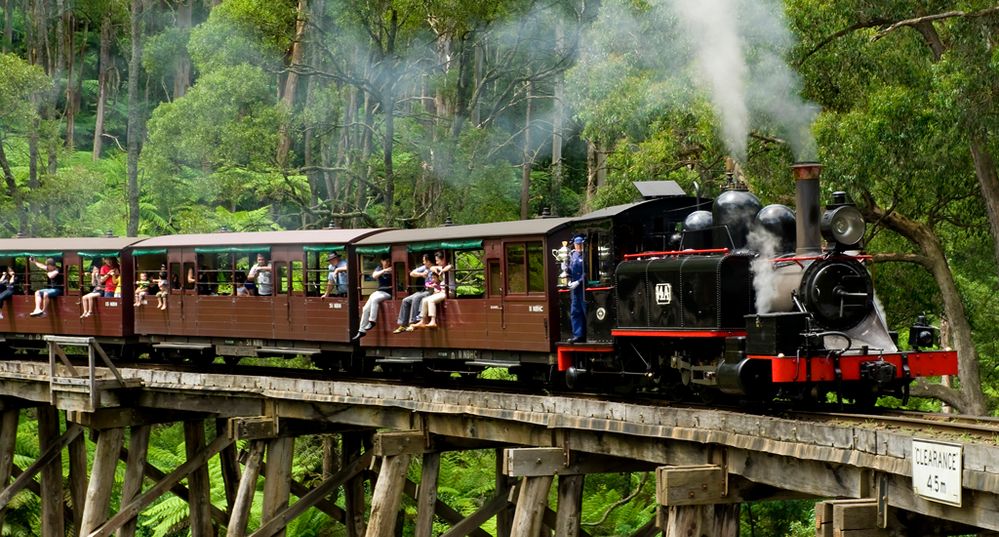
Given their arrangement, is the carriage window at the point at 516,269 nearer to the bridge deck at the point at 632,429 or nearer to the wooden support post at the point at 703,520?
the bridge deck at the point at 632,429

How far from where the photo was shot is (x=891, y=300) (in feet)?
73.7

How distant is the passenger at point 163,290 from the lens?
21.6m

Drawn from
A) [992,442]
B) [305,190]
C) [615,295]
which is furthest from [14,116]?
[992,442]

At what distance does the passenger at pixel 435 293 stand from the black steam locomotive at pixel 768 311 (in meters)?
3.48

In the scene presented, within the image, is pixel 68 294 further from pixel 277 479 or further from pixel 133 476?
pixel 277 479

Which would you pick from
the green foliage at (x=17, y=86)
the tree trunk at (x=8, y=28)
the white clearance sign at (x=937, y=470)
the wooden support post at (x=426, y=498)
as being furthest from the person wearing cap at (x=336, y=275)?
the tree trunk at (x=8, y=28)

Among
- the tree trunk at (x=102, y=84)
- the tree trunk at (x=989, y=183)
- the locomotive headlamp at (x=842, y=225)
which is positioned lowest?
the locomotive headlamp at (x=842, y=225)

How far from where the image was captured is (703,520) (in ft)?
35.7

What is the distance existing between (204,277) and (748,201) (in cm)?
1035

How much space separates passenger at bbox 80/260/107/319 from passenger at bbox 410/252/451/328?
756 cm

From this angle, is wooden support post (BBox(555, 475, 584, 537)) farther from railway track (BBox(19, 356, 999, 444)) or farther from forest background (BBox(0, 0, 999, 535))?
forest background (BBox(0, 0, 999, 535))

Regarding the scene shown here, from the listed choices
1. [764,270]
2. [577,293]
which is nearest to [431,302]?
[577,293]

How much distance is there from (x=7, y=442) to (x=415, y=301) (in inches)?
307

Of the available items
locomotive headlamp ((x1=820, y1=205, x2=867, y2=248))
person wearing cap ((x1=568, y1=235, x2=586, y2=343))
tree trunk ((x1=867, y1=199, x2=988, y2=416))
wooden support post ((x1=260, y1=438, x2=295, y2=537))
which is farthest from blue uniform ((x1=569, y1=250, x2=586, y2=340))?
tree trunk ((x1=867, y1=199, x2=988, y2=416))
